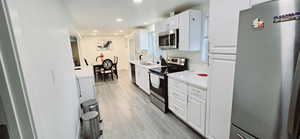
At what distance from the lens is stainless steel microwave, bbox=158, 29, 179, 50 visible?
2783 millimetres

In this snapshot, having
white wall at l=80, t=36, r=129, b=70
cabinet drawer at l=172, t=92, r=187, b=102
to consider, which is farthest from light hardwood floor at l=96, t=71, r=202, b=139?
white wall at l=80, t=36, r=129, b=70

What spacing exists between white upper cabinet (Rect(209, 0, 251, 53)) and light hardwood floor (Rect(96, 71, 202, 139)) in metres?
Answer: 1.54

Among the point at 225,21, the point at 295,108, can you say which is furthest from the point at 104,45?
the point at 295,108

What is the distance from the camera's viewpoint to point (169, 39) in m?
2.96

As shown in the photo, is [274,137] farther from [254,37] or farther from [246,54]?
[254,37]

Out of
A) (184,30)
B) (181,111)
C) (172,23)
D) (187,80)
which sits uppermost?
(172,23)

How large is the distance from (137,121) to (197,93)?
135 centimetres

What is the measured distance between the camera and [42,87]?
0.83 m

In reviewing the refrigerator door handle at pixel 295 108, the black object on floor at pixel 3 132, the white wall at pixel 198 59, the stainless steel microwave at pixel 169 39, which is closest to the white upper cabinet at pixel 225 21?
the refrigerator door handle at pixel 295 108

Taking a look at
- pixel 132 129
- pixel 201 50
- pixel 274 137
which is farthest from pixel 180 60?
pixel 274 137

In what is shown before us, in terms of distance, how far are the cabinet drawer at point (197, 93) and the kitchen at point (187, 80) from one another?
0.05ft

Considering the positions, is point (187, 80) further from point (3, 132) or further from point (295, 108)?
point (3, 132)

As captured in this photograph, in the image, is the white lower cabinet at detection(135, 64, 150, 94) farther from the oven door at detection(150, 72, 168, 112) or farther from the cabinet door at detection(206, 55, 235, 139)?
the cabinet door at detection(206, 55, 235, 139)

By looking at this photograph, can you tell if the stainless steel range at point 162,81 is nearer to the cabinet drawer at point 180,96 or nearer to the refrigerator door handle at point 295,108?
the cabinet drawer at point 180,96
